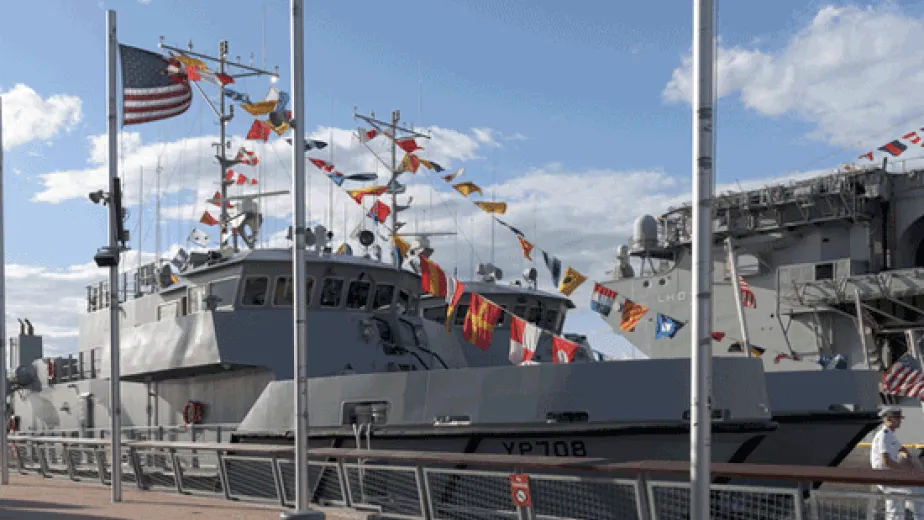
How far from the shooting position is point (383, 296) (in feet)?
57.8

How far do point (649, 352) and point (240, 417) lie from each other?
28.1 meters

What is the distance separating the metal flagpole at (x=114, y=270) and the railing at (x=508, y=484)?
847 mm

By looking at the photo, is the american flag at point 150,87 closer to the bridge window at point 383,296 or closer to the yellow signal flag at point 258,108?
the yellow signal flag at point 258,108

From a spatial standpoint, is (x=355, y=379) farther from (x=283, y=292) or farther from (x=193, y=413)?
(x=193, y=413)

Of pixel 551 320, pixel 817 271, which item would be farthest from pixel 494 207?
pixel 817 271

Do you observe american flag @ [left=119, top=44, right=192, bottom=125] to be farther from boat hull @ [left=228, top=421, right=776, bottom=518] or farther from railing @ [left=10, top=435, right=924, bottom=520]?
boat hull @ [left=228, top=421, right=776, bottom=518]

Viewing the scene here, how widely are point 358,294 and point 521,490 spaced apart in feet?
28.5

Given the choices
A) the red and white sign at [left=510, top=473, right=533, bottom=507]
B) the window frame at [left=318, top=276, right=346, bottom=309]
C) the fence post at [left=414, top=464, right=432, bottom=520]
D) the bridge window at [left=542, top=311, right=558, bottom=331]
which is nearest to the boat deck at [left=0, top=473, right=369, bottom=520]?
the fence post at [left=414, top=464, right=432, bottom=520]

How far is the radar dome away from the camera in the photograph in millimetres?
40781

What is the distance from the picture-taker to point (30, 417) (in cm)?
2488

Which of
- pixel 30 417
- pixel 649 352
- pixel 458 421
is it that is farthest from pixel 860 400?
pixel 649 352

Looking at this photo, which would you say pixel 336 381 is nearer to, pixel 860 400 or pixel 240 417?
pixel 240 417

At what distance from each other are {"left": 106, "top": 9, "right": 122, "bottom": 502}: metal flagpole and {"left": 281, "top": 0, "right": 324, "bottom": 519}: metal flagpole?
12.8 feet

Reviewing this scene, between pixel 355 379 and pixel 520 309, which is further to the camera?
pixel 520 309
